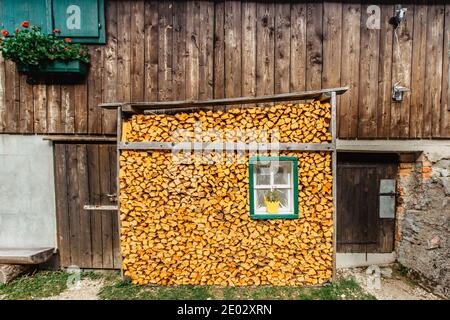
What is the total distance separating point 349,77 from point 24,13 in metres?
5.96

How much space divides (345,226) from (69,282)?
16.8 feet

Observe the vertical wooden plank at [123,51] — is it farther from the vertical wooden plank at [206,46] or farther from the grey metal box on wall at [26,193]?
the grey metal box on wall at [26,193]

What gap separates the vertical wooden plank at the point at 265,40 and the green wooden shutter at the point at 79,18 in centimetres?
284

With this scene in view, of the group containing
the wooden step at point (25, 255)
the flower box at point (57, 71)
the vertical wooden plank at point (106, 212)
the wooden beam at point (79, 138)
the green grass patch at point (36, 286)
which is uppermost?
the flower box at point (57, 71)

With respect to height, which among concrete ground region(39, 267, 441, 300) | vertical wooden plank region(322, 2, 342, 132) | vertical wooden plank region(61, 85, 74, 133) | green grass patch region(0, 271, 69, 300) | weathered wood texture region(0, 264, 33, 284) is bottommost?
concrete ground region(39, 267, 441, 300)

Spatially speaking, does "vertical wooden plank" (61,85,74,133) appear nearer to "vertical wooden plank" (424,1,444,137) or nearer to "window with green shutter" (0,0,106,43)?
"window with green shutter" (0,0,106,43)

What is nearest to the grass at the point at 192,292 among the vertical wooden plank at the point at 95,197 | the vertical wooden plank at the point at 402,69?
the vertical wooden plank at the point at 95,197

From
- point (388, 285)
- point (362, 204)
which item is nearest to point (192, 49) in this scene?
point (362, 204)

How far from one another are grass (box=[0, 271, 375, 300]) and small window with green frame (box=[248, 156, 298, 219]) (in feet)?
3.86

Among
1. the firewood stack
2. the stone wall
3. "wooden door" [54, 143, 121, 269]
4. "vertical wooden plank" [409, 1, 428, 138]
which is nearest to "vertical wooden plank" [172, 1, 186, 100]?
the firewood stack

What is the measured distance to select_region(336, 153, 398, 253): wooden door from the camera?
15.0 feet

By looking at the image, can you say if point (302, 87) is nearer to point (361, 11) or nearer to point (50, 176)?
point (361, 11)

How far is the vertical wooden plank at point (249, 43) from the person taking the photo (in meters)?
4.42

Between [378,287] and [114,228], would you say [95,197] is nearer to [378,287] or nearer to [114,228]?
[114,228]
